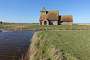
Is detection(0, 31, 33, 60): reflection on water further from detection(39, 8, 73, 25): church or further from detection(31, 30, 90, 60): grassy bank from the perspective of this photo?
detection(39, 8, 73, 25): church

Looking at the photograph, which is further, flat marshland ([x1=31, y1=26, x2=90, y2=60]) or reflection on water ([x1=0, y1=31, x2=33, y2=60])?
reflection on water ([x1=0, y1=31, x2=33, y2=60])

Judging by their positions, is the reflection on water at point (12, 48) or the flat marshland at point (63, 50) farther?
the reflection on water at point (12, 48)

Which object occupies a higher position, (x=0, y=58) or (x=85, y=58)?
(x=85, y=58)

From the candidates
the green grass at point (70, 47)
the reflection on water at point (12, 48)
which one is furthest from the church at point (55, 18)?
the green grass at point (70, 47)

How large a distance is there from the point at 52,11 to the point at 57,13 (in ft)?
7.31

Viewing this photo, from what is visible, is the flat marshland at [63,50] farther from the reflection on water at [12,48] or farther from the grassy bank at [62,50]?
the reflection on water at [12,48]

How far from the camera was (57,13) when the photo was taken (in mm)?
89500

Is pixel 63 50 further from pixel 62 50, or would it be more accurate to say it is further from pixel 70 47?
pixel 70 47

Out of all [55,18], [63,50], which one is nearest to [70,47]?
[63,50]

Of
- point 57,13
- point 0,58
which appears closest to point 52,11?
point 57,13

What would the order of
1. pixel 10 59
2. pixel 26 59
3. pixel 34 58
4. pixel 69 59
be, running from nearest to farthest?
pixel 69 59 → pixel 34 58 → pixel 26 59 → pixel 10 59

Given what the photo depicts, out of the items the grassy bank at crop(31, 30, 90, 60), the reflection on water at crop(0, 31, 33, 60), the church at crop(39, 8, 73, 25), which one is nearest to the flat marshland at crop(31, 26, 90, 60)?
the grassy bank at crop(31, 30, 90, 60)

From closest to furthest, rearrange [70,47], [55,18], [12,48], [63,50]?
[63,50]
[70,47]
[12,48]
[55,18]

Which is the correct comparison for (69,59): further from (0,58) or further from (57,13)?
(57,13)
